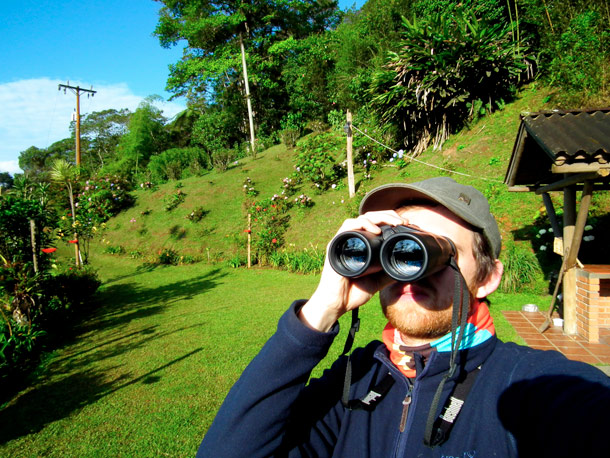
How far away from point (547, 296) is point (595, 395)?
6.47m

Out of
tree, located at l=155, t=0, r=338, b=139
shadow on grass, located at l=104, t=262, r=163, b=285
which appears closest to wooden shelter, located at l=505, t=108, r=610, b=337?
shadow on grass, located at l=104, t=262, r=163, b=285

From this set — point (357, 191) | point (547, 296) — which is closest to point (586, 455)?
point (547, 296)

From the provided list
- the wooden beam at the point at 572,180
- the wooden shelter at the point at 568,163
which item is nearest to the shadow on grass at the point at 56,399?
the wooden shelter at the point at 568,163

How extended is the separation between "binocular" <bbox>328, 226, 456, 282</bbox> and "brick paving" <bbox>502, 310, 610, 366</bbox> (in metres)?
3.77

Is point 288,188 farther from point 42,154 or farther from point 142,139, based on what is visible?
point 42,154

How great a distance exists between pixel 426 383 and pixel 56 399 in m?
4.07

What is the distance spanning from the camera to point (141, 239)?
14703mm

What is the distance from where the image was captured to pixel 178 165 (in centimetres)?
2089

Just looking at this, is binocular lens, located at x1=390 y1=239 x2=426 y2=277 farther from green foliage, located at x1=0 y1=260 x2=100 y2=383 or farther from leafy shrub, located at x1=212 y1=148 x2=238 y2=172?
leafy shrub, located at x1=212 y1=148 x2=238 y2=172

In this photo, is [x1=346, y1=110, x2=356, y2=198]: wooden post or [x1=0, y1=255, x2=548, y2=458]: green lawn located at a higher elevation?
[x1=346, y1=110, x2=356, y2=198]: wooden post

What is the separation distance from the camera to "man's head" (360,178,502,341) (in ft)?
3.75

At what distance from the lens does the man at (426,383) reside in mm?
966

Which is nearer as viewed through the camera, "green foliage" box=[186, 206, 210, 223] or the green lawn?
the green lawn

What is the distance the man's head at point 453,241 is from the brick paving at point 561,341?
3.46m
